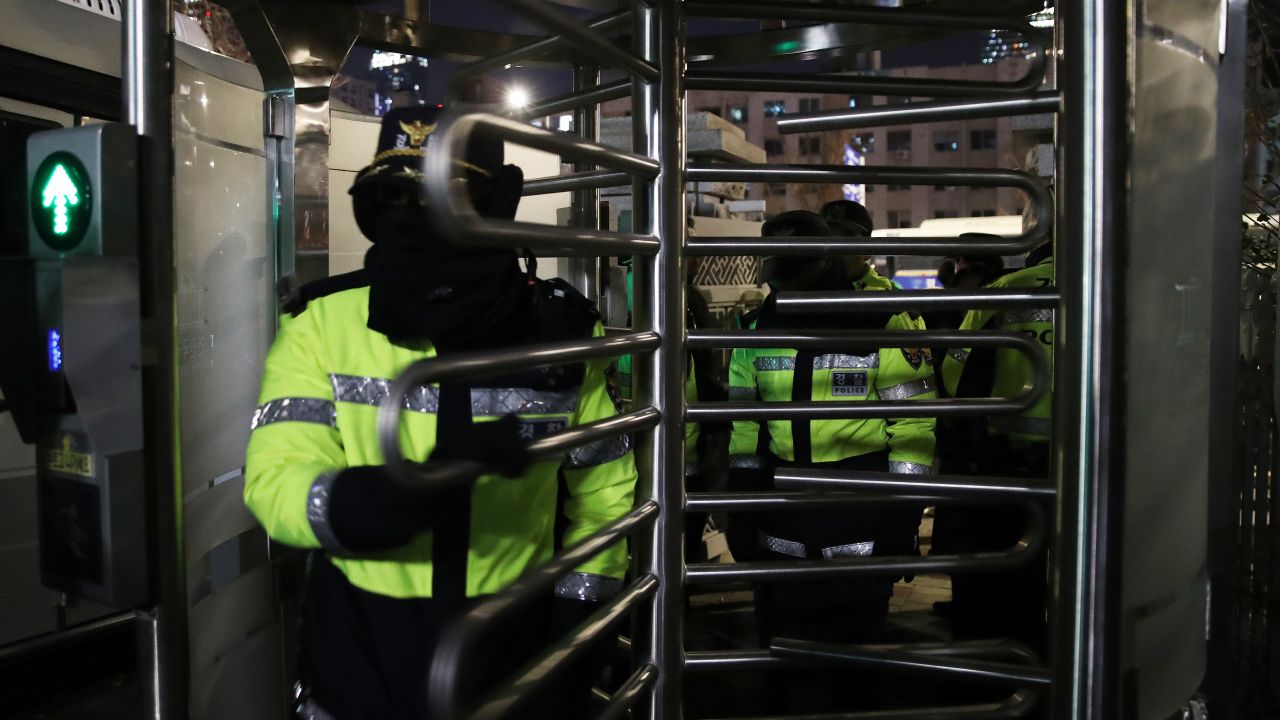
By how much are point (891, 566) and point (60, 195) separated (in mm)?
1624

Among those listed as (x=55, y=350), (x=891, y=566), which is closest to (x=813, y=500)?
(x=891, y=566)

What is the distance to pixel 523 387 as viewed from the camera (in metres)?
1.92

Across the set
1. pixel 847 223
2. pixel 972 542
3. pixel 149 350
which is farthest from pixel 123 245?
pixel 972 542

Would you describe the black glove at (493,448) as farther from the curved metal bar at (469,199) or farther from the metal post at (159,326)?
the metal post at (159,326)

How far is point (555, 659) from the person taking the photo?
1614 millimetres

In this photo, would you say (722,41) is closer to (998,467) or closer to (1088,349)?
(1088,349)

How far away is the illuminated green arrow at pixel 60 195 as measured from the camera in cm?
147

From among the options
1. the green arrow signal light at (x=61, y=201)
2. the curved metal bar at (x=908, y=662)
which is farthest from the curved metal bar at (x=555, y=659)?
the green arrow signal light at (x=61, y=201)

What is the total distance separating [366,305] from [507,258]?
1.03ft

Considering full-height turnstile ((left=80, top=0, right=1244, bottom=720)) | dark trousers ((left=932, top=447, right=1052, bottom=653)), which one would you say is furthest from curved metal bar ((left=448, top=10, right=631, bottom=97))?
dark trousers ((left=932, top=447, right=1052, bottom=653))

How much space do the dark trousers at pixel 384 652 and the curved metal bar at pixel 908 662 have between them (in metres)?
0.43

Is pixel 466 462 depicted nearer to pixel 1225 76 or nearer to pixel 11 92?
pixel 1225 76

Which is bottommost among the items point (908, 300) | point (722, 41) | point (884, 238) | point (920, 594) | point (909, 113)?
point (920, 594)

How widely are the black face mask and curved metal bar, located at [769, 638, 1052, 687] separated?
924 millimetres
